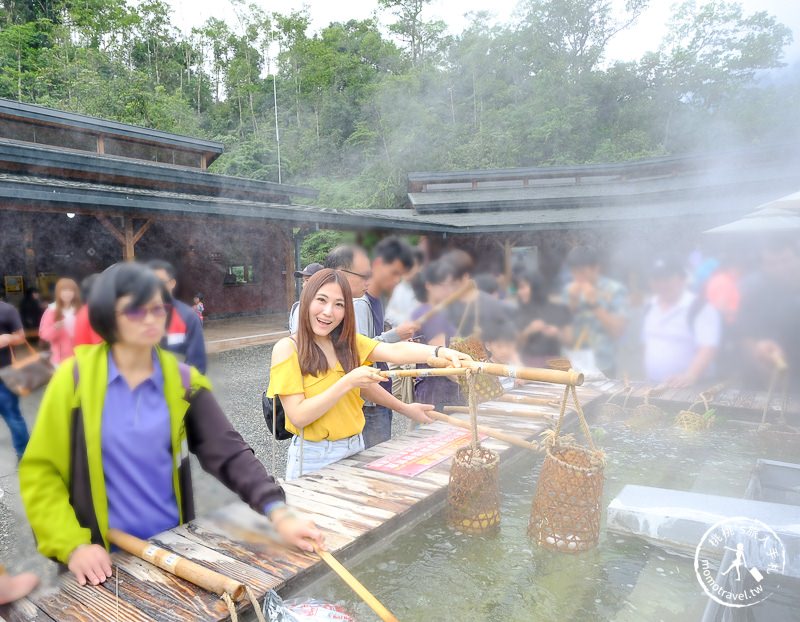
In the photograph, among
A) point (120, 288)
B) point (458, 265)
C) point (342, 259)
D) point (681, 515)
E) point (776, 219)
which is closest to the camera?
point (120, 288)

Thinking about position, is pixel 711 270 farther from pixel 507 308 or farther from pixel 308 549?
pixel 308 549

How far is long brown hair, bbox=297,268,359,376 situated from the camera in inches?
77.1

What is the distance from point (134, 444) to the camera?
A: 4.25 feet

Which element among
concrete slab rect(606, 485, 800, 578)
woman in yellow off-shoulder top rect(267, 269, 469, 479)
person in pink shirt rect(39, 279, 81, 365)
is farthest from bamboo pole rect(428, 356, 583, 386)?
person in pink shirt rect(39, 279, 81, 365)

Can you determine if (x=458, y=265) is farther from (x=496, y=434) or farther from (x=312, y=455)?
(x=312, y=455)

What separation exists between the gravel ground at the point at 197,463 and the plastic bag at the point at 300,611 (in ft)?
1.26

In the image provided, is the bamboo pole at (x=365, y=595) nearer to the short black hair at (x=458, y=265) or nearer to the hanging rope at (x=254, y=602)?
the hanging rope at (x=254, y=602)

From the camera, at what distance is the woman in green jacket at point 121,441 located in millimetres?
1183

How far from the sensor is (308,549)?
154 cm

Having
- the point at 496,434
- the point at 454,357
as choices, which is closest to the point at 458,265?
the point at 496,434

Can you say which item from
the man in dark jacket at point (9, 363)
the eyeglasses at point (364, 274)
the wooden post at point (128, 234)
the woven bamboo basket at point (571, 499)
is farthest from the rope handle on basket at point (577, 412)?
the wooden post at point (128, 234)

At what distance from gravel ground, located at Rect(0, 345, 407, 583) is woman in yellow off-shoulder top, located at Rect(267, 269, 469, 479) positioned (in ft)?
0.87

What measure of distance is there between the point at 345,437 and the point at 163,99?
109 ft

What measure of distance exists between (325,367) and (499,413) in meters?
1.53
